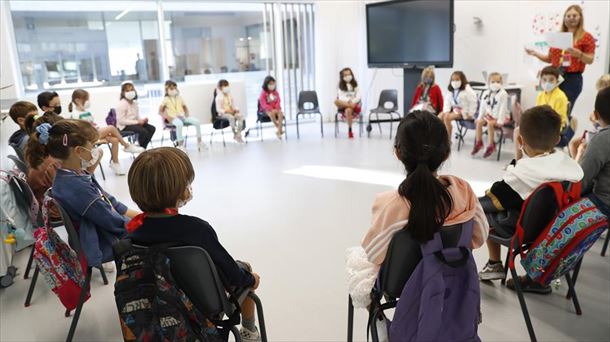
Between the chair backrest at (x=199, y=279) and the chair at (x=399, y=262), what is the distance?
21.0 inches

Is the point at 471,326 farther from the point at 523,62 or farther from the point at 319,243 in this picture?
the point at 523,62

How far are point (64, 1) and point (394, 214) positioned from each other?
726 cm

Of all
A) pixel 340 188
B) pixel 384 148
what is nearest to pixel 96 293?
pixel 340 188

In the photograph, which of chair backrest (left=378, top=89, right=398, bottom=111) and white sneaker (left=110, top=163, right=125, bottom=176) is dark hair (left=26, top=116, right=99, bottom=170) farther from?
chair backrest (left=378, top=89, right=398, bottom=111)

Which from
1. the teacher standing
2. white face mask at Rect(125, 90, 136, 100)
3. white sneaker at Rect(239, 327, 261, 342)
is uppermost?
the teacher standing

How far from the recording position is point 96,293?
2.80m

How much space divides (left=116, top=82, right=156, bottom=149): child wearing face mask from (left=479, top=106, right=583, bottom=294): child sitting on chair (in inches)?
186

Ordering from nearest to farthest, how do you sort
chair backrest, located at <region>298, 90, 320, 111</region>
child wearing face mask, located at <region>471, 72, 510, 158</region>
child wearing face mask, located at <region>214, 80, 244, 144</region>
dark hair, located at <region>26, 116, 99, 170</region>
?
dark hair, located at <region>26, 116, 99, 170</region> → child wearing face mask, located at <region>471, 72, 510, 158</region> → child wearing face mask, located at <region>214, 80, 244, 144</region> → chair backrest, located at <region>298, 90, 320, 111</region>

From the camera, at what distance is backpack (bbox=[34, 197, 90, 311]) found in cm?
225

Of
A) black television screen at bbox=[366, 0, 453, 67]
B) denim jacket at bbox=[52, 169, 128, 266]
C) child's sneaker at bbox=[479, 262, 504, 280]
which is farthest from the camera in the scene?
black television screen at bbox=[366, 0, 453, 67]

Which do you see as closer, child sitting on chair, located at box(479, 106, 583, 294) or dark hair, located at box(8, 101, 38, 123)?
child sitting on chair, located at box(479, 106, 583, 294)

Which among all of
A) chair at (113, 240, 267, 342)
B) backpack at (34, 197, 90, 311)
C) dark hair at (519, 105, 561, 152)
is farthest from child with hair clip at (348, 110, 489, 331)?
backpack at (34, 197, 90, 311)

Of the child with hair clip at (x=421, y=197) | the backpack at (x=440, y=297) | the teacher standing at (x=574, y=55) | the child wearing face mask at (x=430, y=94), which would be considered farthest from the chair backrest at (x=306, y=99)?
the backpack at (x=440, y=297)

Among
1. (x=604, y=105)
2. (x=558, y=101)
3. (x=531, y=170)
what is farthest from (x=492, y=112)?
(x=531, y=170)
